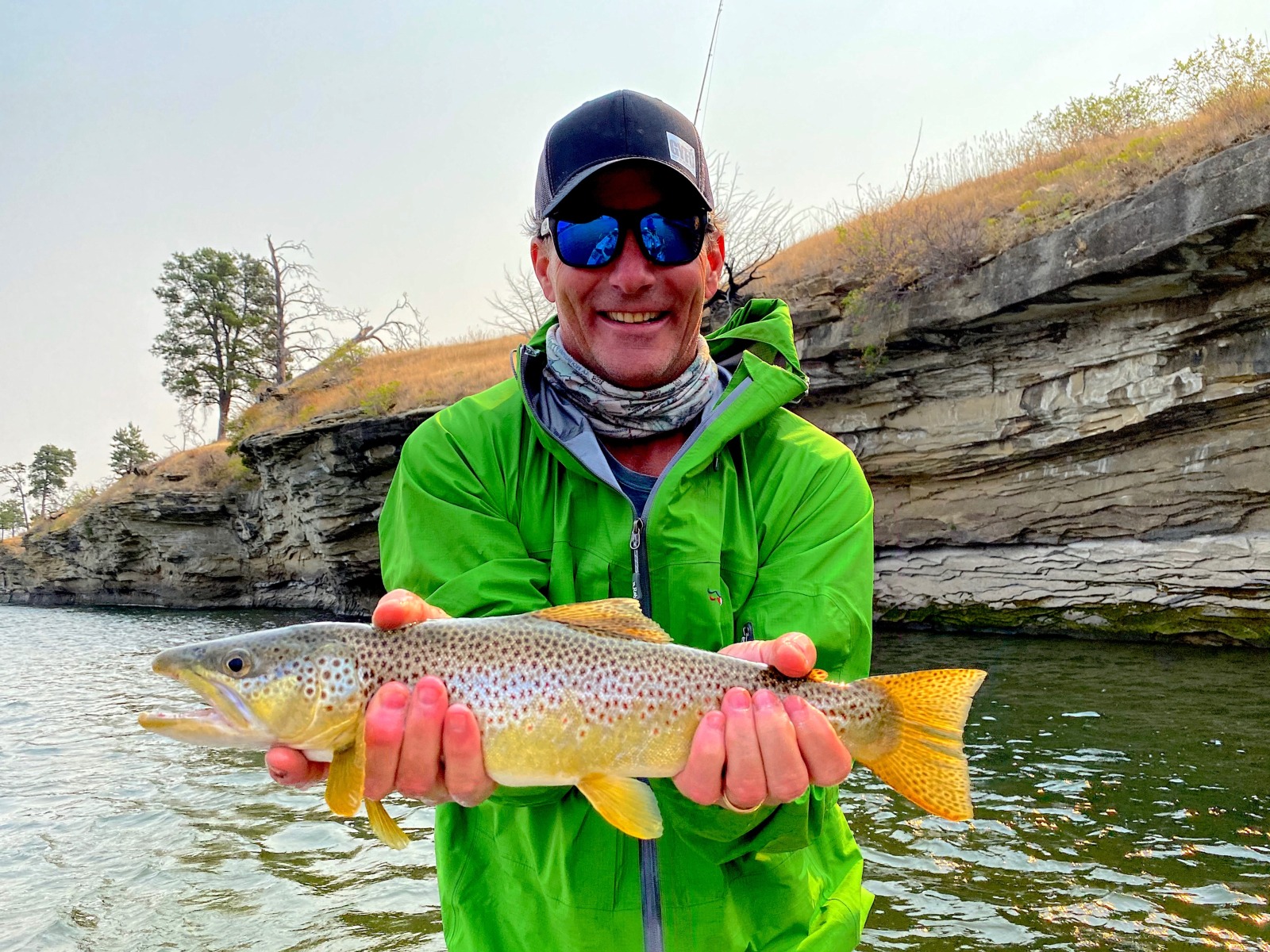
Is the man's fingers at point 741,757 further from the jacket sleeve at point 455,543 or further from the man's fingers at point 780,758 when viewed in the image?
the jacket sleeve at point 455,543

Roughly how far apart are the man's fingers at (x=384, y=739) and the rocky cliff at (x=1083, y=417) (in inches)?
549

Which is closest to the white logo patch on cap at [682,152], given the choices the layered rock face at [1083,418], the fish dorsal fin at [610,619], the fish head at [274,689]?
the fish dorsal fin at [610,619]

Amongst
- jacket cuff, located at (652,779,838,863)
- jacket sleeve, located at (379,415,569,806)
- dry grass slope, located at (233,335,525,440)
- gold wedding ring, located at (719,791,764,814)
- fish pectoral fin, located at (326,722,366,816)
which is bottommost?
jacket cuff, located at (652,779,838,863)

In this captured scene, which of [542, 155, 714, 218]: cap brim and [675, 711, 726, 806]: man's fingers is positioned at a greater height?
[542, 155, 714, 218]: cap brim

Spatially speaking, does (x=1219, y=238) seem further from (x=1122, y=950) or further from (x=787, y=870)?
(x=787, y=870)

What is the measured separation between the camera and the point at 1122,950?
15.8 feet

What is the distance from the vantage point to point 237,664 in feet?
8.19

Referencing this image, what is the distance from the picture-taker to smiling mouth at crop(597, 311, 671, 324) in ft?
9.46

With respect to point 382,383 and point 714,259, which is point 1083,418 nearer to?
point 714,259

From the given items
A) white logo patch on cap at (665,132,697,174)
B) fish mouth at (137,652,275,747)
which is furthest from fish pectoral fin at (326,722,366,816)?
white logo patch on cap at (665,132,697,174)

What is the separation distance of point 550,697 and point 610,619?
27 cm

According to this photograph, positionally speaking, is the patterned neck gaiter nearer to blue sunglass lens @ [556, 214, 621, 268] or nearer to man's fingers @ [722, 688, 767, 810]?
blue sunglass lens @ [556, 214, 621, 268]

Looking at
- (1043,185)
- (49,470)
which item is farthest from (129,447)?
(1043,185)

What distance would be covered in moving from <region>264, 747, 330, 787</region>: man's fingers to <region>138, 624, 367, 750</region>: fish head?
3 centimetres
